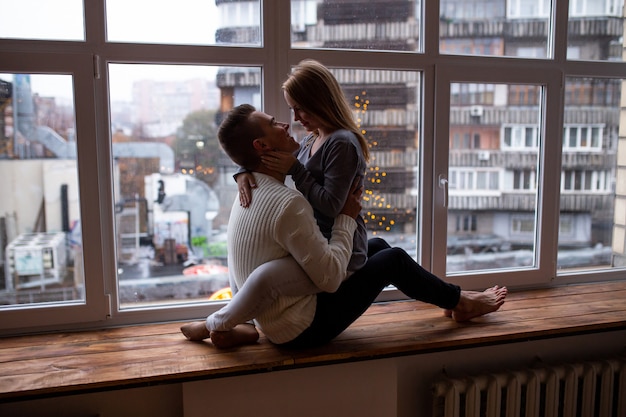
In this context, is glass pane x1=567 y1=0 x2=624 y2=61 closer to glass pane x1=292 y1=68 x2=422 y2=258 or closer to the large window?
the large window

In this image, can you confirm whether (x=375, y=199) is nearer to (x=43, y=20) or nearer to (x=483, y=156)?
(x=483, y=156)

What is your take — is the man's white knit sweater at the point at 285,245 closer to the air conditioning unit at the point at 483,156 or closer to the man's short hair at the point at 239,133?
the man's short hair at the point at 239,133

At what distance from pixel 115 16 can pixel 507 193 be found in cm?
169

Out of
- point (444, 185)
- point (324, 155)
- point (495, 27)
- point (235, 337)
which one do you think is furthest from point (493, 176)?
point (235, 337)

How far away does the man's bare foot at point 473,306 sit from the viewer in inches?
73.7

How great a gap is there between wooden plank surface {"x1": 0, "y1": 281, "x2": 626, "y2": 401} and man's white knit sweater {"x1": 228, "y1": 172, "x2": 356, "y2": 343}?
13 cm

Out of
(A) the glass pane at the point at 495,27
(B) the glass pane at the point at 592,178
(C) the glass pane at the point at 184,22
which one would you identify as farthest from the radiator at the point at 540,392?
(C) the glass pane at the point at 184,22

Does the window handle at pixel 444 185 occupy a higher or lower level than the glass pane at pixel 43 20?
lower

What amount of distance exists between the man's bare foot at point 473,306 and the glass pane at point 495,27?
974mm

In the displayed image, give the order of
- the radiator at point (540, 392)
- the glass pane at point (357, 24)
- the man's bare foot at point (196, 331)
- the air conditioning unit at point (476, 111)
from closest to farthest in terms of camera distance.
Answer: the man's bare foot at point (196, 331) < the radiator at point (540, 392) < the glass pane at point (357, 24) < the air conditioning unit at point (476, 111)

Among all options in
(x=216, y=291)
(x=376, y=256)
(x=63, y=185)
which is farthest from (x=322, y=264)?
(x=63, y=185)

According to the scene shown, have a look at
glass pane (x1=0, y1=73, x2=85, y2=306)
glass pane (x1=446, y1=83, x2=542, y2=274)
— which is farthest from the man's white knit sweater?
glass pane (x1=446, y1=83, x2=542, y2=274)

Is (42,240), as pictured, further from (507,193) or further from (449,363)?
(507,193)

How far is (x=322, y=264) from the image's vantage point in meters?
1.48
